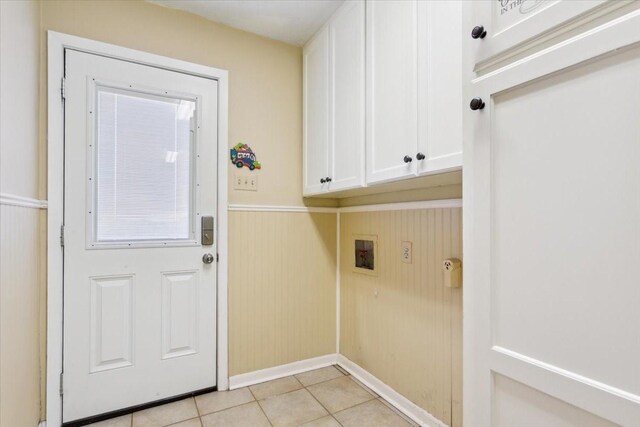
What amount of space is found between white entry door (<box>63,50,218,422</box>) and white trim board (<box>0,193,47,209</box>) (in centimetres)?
11

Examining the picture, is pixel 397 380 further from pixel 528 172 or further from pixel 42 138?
pixel 42 138

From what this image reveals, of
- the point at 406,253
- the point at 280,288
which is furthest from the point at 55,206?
the point at 406,253

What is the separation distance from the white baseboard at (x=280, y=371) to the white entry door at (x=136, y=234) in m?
0.17

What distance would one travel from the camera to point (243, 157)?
7.14ft

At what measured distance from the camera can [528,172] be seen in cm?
76

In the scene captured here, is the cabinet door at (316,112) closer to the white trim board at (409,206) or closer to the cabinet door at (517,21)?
the white trim board at (409,206)

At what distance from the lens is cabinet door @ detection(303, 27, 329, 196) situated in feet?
6.79

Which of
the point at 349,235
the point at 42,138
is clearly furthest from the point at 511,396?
the point at 42,138

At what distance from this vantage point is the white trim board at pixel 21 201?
117 cm

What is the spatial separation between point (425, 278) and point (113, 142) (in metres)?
1.87

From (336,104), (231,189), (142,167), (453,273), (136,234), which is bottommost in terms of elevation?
(453,273)

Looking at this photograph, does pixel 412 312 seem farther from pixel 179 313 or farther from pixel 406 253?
pixel 179 313

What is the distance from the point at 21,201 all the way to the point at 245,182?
1127mm

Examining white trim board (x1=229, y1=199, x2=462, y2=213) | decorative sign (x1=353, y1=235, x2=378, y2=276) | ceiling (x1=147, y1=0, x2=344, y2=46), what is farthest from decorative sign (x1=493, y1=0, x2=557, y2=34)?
decorative sign (x1=353, y1=235, x2=378, y2=276)
